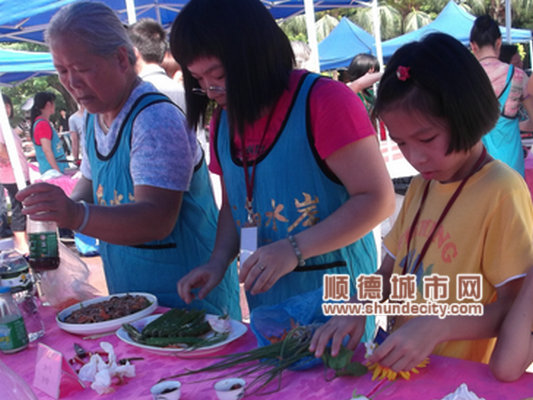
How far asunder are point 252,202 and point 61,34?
88 centimetres

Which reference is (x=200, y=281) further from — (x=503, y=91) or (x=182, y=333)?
(x=503, y=91)

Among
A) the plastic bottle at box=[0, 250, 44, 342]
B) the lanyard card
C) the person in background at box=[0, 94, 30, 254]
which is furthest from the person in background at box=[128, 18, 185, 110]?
the person in background at box=[0, 94, 30, 254]

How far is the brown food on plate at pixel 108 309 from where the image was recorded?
5.62 ft

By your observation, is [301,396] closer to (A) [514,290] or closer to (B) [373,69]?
(A) [514,290]

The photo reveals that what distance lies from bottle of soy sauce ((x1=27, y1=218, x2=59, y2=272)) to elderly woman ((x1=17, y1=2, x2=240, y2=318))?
152 mm

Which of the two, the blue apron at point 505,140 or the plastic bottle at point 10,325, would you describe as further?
the blue apron at point 505,140

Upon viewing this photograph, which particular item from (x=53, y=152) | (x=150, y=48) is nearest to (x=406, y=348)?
(x=150, y=48)

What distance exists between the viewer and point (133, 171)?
6.03 ft

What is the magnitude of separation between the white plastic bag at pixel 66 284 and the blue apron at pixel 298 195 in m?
0.80

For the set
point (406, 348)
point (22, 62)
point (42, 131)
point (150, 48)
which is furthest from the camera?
point (22, 62)

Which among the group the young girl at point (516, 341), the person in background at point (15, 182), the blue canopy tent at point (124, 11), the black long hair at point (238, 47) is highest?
the blue canopy tent at point (124, 11)

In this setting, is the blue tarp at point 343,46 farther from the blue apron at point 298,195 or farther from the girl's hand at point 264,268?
the girl's hand at point 264,268

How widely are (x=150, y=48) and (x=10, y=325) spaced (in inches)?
77.1

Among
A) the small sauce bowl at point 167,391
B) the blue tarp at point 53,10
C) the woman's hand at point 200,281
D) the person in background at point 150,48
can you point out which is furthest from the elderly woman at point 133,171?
the blue tarp at point 53,10
